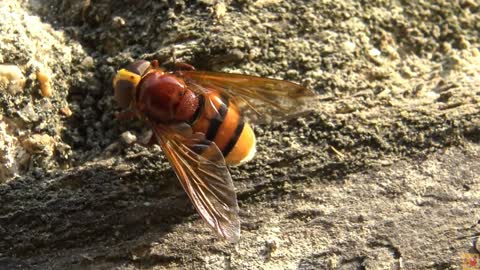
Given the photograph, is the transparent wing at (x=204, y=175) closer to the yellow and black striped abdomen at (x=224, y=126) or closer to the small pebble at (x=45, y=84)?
the yellow and black striped abdomen at (x=224, y=126)

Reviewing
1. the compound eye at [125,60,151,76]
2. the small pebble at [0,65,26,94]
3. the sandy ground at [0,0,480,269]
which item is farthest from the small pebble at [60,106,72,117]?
the compound eye at [125,60,151,76]

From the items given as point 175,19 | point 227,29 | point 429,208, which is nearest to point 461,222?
point 429,208

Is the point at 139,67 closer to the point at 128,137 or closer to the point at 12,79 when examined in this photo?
the point at 128,137

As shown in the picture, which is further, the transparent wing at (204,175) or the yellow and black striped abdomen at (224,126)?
the yellow and black striped abdomen at (224,126)

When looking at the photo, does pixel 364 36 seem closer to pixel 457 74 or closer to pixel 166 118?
pixel 457 74

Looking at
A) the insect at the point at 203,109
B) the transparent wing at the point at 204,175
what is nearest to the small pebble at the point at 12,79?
the insect at the point at 203,109
